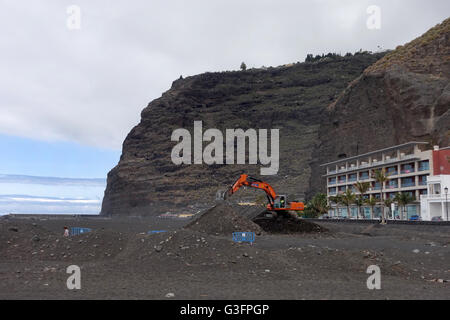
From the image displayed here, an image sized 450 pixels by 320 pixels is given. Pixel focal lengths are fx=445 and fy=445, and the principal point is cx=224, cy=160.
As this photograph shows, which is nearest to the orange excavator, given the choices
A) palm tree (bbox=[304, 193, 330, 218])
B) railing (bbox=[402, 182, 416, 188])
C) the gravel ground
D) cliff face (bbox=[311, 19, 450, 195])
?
the gravel ground

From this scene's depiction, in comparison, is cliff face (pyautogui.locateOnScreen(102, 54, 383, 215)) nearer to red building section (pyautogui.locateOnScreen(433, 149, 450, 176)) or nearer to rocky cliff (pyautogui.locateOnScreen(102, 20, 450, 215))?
rocky cliff (pyautogui.locateOnScreen(102, 20, 450, 215))

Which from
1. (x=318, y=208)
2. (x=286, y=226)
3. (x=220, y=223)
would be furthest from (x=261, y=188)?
(x=318, y=208)

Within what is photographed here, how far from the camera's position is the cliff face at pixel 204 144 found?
6565 inches

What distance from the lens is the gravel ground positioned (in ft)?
41.3

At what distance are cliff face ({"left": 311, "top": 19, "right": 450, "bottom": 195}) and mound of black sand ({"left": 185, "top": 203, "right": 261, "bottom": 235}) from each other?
168ft

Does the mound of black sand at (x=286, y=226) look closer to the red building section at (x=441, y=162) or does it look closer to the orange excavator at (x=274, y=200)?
the orange excavator at (x=274, y=200)

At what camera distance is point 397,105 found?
91.1 m

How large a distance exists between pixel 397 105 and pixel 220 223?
227 ft

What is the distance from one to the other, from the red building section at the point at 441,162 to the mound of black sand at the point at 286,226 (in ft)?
102

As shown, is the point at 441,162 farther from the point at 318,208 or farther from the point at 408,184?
the point at 318,208
